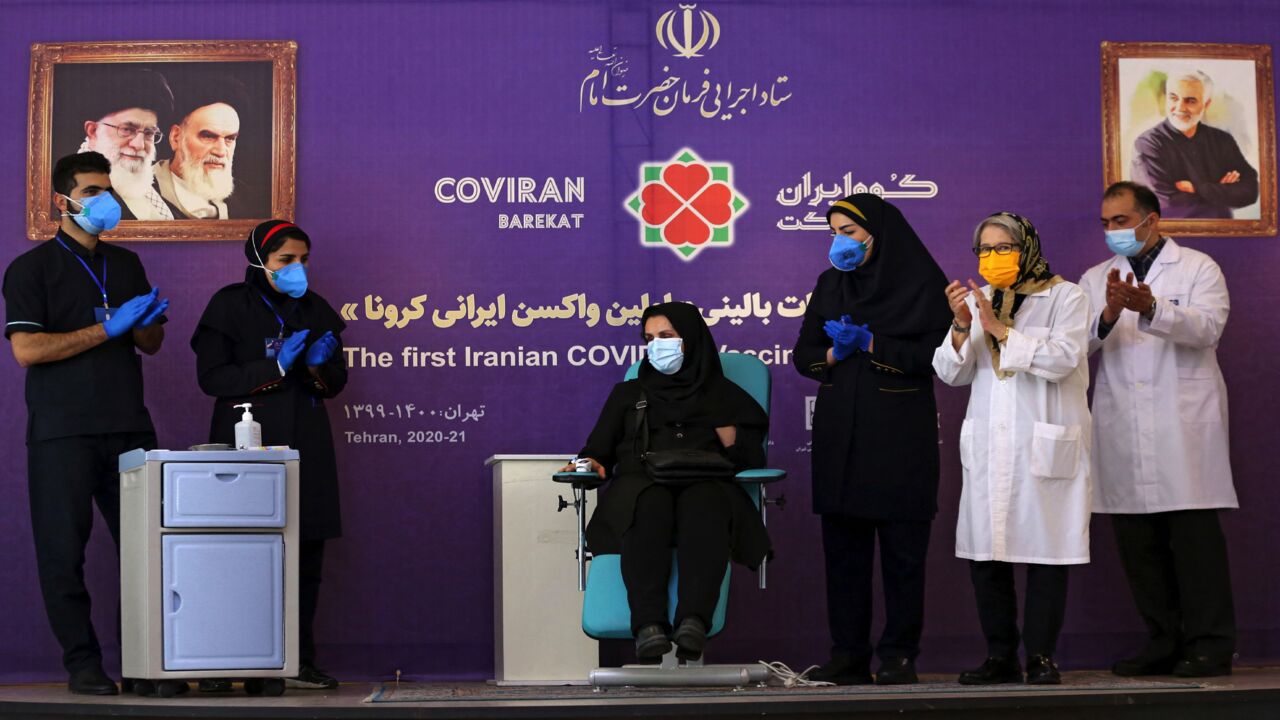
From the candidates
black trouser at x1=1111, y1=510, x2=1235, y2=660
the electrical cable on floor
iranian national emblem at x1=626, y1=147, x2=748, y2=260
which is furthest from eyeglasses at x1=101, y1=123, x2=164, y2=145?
black trouser at x1=1111, y1=510, x2=1235, y2=660

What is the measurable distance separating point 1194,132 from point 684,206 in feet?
6.84

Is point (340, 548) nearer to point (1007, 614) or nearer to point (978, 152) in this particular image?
point (1007, 614)

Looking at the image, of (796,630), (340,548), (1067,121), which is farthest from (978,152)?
(340,548)

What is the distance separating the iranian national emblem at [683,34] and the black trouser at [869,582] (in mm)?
2018

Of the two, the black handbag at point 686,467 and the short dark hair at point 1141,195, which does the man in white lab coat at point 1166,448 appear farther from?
the black handbag at point 686,467

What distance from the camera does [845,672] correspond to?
496 centimetres

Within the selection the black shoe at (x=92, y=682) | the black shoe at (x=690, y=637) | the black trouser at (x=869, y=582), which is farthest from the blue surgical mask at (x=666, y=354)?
the black shoe at (x=92, y=682)

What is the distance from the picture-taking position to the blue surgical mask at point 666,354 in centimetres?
499

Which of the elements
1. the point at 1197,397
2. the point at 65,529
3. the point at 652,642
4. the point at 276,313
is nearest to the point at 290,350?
the point at 276,313

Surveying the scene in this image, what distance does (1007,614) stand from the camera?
4.75 metres

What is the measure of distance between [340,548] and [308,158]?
1525 mm

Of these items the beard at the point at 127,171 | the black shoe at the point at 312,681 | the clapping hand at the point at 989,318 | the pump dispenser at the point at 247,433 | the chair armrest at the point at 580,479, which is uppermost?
the beard at the point at 127,171

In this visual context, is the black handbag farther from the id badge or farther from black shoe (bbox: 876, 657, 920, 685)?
the id badge

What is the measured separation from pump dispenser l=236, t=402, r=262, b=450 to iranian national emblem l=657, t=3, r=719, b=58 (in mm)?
2256
